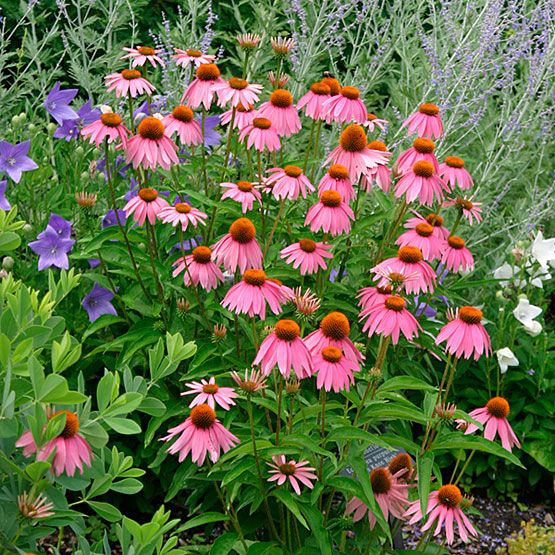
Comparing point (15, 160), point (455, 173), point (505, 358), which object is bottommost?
point (505, 358)

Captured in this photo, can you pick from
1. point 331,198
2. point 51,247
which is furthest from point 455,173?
point 51,247

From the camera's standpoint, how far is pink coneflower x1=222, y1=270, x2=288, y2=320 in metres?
1.98

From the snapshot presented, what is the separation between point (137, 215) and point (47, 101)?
90 cm

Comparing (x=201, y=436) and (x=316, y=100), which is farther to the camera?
(x=316, y=100)

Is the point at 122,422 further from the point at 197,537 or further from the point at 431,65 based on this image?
the point at 431,65

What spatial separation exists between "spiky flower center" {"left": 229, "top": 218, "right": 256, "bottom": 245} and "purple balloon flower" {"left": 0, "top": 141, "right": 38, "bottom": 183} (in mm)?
1021

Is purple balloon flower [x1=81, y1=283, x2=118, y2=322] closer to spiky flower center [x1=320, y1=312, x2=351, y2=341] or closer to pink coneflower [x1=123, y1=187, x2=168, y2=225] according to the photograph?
pink coneflower [x1=123, y1=187, x2=168, y2=225]

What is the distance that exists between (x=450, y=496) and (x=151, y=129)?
123cm

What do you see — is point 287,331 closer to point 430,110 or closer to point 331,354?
point 331,354

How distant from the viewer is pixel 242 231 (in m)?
2.18

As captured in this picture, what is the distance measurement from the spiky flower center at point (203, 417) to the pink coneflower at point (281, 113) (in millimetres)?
973

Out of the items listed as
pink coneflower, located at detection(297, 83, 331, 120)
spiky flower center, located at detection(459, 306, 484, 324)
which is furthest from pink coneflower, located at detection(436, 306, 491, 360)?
pink coneflower, located at detection(297, 83, 331, 120)

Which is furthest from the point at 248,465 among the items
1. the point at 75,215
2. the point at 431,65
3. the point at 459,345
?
the point at 431,65

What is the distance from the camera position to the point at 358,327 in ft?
9.04
